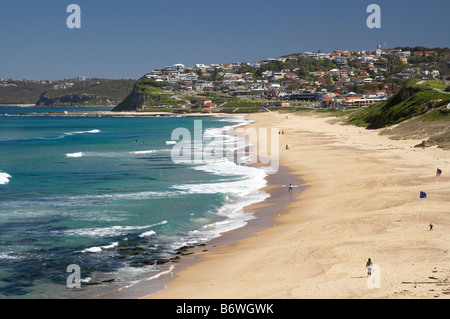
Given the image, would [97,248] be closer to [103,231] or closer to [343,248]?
[103,231]

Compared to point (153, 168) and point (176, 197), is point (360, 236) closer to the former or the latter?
point (176, 197)

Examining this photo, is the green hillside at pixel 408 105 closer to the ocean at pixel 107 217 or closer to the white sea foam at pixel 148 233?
the ocean at pixel 107 217

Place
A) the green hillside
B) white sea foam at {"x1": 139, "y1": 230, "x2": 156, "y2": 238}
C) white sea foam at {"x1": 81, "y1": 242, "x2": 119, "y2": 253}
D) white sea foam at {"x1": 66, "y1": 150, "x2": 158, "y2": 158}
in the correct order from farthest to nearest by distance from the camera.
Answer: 1. the green hillside
2. white sea foam at {"x1": 66, "y1": 150, "x2": 158, "y2": 158}
3. white sea foam at {"x1": 139, "y1": 230, "x2": 156, "y2": 238}
4. white sea foam at {"x1": 81, "y1": 242, "x2": 119, "y2": 253}

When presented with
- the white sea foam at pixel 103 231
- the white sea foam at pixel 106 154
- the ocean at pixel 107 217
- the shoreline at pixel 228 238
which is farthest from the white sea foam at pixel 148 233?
the white sea foam at pixel 106 154

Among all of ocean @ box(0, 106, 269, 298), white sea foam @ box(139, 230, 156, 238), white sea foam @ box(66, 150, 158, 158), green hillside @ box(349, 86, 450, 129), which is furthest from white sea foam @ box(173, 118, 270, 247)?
green hillside @ box(349, 86, 450, 129)

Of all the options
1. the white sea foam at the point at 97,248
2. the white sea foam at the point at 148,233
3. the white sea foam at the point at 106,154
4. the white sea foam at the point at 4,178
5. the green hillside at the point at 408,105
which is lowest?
the white sea foam at the point at 97,248

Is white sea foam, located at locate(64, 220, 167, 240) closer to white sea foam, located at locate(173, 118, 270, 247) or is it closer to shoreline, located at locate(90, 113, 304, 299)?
white sea foam, located at locate(173, 118, 270, 247)
